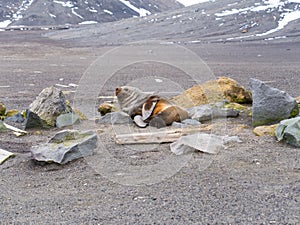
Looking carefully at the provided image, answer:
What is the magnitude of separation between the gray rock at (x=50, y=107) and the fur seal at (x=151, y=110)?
28.9 inches

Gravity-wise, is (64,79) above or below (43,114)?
below

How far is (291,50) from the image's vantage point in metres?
19.4

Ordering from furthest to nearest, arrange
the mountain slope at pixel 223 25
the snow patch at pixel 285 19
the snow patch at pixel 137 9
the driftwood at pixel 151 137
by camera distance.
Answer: the snow patch at pixel 137 9
the snow patch at pixel 285 19
the mountain slope at pixel 223 25
the driftwood at pixel 151 137

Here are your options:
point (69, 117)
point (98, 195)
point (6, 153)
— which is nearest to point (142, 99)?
point (69, 117)

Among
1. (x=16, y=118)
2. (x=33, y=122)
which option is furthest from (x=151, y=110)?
(x=16, y=118)

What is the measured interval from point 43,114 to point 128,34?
93.5 feet

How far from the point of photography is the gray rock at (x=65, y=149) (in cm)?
406

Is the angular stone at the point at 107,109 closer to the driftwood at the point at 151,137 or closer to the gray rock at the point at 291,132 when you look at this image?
the driftwood at the point at 151,137

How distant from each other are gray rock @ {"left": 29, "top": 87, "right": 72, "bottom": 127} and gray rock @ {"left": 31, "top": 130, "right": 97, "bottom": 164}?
4.03ft

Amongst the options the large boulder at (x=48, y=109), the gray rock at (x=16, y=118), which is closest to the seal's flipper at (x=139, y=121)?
the large boulder at (x=48, y=109)

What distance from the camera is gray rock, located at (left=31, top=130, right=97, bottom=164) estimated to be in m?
4.06

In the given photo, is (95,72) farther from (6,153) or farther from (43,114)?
(6,153)

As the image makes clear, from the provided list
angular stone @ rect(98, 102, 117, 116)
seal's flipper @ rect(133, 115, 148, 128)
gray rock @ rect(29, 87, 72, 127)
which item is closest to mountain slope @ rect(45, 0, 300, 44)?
angular stone @ rect(98, 102, 117, 116)

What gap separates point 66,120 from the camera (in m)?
5.66
